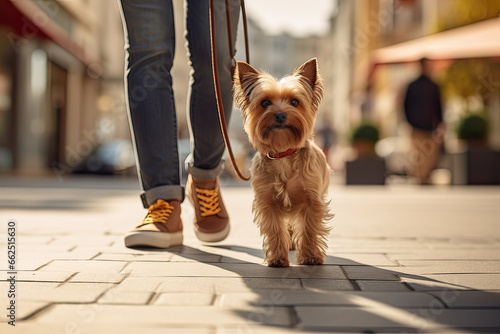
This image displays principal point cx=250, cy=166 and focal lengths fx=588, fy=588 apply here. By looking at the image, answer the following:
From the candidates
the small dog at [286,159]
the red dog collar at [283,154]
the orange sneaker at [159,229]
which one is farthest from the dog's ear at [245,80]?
the orange sneaker at [159,229]

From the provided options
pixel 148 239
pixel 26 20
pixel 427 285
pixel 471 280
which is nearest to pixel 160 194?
pixel 148 239

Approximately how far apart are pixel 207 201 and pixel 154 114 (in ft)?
1.98

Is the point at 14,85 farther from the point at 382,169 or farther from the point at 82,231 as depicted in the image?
the point at 82,231

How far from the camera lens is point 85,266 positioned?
2660 mm

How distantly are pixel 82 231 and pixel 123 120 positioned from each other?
30152mm

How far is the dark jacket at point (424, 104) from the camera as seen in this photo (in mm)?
10117

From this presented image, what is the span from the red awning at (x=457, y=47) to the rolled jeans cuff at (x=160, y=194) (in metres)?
8.29

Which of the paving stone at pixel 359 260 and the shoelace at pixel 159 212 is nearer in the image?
the paving stone at pixel 359 260

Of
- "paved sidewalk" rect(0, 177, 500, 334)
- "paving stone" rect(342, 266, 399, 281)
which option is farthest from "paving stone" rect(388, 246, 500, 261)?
"paving stone" rect(342, 266, 399, 281)

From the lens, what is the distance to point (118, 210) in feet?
19.5

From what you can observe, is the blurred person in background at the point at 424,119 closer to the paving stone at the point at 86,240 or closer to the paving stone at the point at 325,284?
the paving stone at the point at 86,240

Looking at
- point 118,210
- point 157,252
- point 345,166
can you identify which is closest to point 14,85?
point 345,166

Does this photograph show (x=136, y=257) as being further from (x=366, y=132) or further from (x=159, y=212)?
(x=366, y=132)

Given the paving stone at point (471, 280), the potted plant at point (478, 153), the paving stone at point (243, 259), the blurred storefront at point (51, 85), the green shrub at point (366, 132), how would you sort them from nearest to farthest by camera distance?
the paving stone at point (471, 280), the paving stone at point (243, 259), the potted plant at point (478, 153), the green shrub at point (366, 132), the blurred storefront at point (51, 85)
